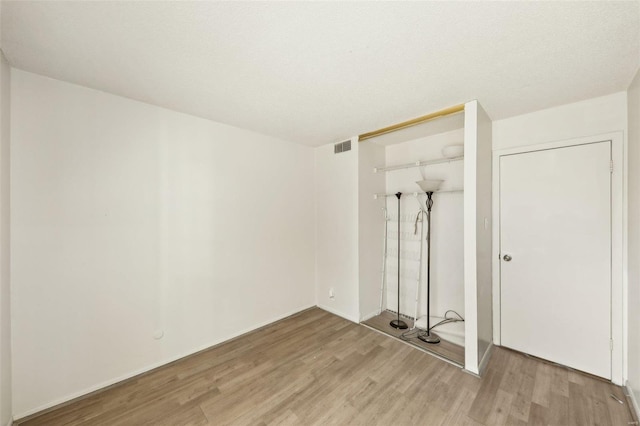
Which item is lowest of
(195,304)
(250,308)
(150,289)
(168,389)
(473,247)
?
(168,389)

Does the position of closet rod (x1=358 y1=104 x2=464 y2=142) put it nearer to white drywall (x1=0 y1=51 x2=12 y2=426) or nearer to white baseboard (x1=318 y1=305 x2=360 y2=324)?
white baseboard (x1=318 y1=305 x2=360 y2=324)

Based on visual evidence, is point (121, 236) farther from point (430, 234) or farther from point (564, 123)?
point (564, 123)

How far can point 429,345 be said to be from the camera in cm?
266

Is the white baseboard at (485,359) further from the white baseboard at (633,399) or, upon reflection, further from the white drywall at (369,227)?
the white drywall at (369,227)

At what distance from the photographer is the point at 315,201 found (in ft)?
12.6

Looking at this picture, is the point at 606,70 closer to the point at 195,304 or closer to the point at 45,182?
the point at 195,304

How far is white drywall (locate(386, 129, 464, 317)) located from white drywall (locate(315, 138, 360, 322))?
69 cm

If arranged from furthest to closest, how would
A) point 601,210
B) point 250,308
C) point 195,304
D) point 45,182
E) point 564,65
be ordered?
1. point 250,308
2. point 195,304
3. point 601,210
4. point 45,182
5. point 564,65

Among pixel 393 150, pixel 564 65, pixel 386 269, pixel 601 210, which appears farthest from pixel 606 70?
pixel 386 269

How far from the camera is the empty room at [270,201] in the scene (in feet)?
4.62

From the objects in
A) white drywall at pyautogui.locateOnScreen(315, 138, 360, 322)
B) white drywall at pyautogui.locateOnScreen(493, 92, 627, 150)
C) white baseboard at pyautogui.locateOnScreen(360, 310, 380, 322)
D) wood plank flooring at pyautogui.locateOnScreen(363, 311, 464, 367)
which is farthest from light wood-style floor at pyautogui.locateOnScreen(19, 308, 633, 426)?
white drywall at pyautogui.locateOnScreen(493, 92, 627, 150)

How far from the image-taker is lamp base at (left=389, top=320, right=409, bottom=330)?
3064 mm

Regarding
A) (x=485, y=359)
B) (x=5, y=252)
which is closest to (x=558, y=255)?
(x=485, y=359)

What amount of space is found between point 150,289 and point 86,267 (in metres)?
Answer: 0.52
